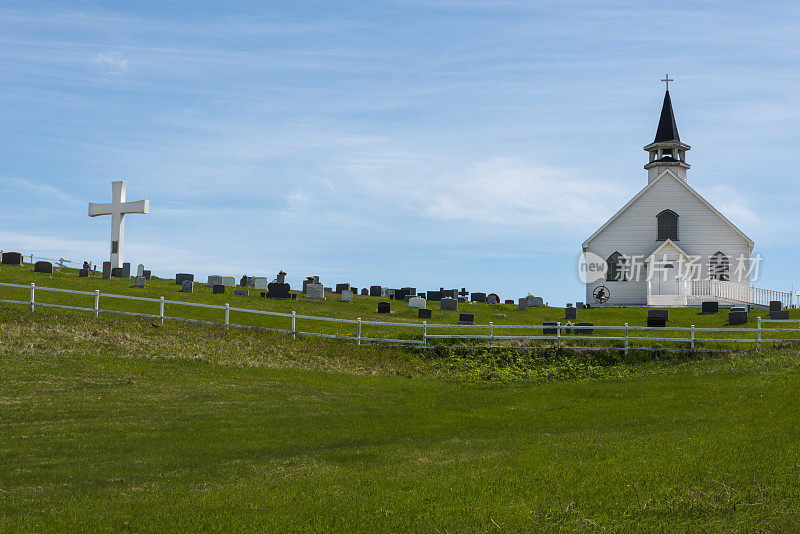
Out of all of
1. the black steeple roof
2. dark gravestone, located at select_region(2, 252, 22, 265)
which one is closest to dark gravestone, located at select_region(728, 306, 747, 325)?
the black steeple roof

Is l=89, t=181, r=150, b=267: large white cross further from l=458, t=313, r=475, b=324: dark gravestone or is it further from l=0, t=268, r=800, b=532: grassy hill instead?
l=458, t=313, r=475, b=324: dark gravestone

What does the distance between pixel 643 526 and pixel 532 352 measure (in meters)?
20.3

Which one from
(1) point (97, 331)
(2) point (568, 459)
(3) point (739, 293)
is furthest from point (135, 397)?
(3) point (739, 293)

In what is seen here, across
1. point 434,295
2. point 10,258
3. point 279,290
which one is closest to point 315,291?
point 279,290

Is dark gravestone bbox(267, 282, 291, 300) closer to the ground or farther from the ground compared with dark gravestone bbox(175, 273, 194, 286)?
closer to the ground

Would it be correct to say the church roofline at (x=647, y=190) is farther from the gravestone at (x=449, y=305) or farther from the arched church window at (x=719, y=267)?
the gravestone at (x=449, y=305)

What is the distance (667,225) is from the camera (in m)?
49.2

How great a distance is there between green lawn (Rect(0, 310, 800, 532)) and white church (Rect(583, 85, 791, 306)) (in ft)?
76.5

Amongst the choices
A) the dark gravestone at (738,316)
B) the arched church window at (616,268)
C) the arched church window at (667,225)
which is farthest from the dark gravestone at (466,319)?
the arched church window at (667,225)

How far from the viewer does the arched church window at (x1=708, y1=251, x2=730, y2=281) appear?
48.1 meters

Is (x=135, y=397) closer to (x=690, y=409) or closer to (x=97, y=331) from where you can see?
(x=97, y=331)

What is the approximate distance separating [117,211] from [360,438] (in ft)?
102

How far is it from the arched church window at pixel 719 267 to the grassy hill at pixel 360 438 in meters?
23.2

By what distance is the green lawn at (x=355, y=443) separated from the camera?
8555mm
